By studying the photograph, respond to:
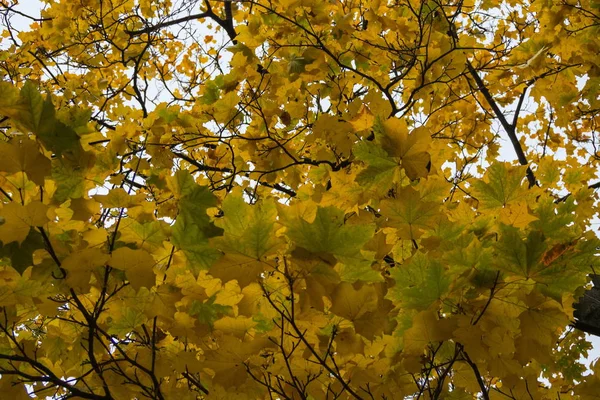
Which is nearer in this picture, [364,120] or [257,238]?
[257,238]

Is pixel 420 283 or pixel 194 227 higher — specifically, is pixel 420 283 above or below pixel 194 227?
below

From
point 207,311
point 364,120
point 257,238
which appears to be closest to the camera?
point 257,238

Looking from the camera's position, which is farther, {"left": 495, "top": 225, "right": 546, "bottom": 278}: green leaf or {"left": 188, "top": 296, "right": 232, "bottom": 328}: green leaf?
{"left": 188, "top": 296, "right": 232, "bottom": 328}: green leaf

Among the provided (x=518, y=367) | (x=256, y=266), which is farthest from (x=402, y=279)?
(x=518, y=367)

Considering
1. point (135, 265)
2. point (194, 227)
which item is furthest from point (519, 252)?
point (135, 265)

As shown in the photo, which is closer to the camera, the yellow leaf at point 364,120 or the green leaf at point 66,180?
the green leaf at point 66,180

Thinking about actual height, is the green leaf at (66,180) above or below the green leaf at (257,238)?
above

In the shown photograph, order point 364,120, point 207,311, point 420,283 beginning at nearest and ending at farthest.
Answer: point 420,283, point 207,311, point 364,120

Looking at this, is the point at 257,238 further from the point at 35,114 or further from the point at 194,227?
the point at 35,114

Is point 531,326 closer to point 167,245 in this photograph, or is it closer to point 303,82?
point 167,245

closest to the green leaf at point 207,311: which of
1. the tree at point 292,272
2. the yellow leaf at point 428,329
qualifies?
the tree at point 292,272

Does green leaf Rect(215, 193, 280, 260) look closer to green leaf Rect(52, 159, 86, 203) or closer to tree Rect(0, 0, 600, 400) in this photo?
tree Rect(0, 0, 600, 400)

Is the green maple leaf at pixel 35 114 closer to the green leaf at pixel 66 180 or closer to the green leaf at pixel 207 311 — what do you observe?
the green leaf at pixel 66 180

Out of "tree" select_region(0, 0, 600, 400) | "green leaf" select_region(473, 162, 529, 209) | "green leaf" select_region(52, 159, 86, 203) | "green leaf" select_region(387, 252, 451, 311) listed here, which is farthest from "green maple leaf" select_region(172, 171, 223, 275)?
"green leaf" select_region(473, 162, 529, 209)
